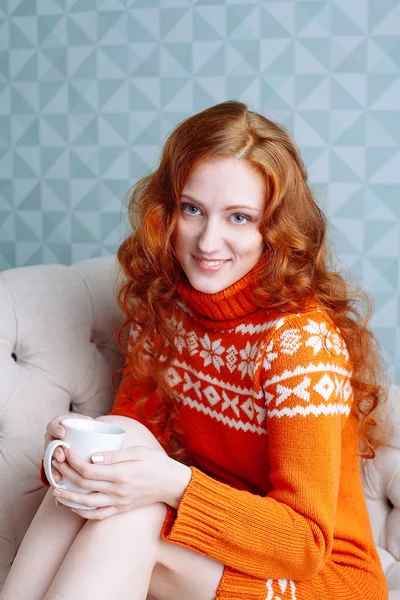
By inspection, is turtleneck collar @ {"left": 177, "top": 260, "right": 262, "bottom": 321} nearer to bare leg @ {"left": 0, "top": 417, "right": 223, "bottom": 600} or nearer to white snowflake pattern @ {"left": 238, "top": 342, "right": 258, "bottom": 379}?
white snowflake pattern @ {"left": 238, "top": 342, "right": 258, "bottom": 379}

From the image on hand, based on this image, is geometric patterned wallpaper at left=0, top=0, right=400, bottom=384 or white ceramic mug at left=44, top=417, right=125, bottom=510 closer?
white ceramic mug at left=44, top=417, right=125, bottom=510

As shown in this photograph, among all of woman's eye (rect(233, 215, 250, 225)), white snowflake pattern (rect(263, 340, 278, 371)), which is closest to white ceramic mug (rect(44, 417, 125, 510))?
white snowflake pattern (rect(263, 340, 278, 371))

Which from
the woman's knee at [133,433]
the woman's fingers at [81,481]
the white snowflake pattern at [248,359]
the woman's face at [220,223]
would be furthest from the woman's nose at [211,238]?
the woman's fingers at [81,481]

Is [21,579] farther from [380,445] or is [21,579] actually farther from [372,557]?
[380,445]

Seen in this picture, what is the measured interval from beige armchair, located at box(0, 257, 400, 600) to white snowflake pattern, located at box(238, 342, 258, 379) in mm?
366

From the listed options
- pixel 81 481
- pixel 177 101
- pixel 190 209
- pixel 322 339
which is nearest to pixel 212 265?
pixel 190 209

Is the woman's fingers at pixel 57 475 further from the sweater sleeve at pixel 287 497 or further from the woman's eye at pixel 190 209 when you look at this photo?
the woman's eye at pixel 190 209

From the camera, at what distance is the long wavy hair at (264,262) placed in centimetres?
121

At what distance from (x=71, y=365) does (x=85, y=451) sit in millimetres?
488

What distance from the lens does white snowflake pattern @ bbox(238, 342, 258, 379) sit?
1228mm

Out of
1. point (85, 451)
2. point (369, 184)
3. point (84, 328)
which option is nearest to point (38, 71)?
point (84, 328)

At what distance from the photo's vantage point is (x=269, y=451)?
1137 millimetres

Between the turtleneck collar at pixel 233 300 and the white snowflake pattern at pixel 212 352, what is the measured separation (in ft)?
0.17

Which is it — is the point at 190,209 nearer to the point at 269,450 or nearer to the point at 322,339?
the point at 322,339
